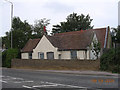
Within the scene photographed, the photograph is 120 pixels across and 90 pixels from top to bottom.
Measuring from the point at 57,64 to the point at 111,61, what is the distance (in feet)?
24.8

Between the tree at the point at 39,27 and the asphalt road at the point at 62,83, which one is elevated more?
the tree at the point at 39,27

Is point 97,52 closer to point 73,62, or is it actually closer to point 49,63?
point 73,62

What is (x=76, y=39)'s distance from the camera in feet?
99.5

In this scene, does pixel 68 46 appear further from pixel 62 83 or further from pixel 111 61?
pixel 62 83

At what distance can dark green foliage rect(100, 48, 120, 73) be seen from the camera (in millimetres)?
19578

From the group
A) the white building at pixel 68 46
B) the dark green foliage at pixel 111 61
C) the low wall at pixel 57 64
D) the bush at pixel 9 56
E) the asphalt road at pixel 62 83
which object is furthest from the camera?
the bush at pixel 9 56

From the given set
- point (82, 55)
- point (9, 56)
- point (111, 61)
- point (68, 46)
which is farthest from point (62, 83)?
point (9, 56)

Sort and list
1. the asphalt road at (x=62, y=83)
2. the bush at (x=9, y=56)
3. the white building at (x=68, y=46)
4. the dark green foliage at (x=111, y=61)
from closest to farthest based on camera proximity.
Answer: the asphalt road at (x=62, y=83)
the dark green foliage at (x=111, y=61)
the white building at (x=68, y=46)
the bush at (x=9, y=56)

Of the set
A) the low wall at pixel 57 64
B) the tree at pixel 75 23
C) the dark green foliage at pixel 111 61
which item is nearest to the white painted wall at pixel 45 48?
the low wall at pixel 57 64

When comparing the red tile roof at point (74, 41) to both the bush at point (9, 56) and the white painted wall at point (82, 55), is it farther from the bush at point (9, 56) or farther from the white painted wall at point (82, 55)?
the bush at point (9, 56)

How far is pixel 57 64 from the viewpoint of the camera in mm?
25266

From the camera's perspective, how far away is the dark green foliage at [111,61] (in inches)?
771

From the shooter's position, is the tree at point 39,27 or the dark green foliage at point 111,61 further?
the tree at point 39,27

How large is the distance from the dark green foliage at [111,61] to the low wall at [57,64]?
692 mm
